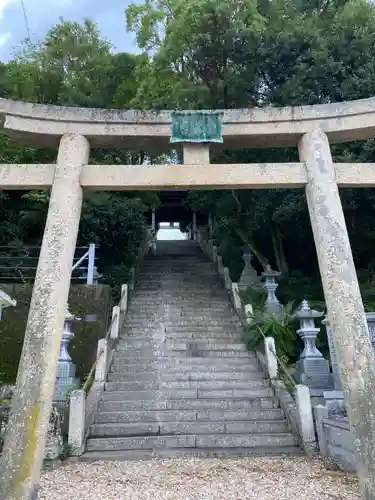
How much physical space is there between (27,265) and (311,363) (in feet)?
27.5

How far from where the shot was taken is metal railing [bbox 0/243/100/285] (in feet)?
35.8

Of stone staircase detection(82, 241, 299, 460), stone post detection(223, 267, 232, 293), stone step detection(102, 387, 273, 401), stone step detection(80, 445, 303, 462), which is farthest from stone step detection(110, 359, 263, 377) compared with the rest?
stone post detection(223, 267, 232, 293)

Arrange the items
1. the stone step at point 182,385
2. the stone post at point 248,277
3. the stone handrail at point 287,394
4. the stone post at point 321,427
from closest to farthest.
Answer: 1. the stone post at point 321,427
2. the stone handrail at point 287,394
3. the stone step at point 182,385
4. the stone post at point 248,277

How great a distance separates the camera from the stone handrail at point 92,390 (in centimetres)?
637

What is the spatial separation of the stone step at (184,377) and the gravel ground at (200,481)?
7.99ft

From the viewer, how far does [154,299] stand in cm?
1248

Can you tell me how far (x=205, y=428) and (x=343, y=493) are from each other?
2764 mm

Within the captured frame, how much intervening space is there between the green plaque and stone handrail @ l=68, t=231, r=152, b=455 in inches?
163

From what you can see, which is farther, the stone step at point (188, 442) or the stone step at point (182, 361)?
the stone step at point (182, 361)

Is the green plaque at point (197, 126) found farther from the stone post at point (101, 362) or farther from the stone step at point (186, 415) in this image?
the stone post at point (101, 362)

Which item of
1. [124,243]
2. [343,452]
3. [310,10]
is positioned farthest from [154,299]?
[310,10]

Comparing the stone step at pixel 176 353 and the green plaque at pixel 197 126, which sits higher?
the green plaque at pixel 197 126

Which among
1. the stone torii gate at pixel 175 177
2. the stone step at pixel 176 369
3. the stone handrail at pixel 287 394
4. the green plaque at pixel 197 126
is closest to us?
the stone torii gate at pixel 175 177

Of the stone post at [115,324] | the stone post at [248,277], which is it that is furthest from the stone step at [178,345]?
the stone post at [248,277]
